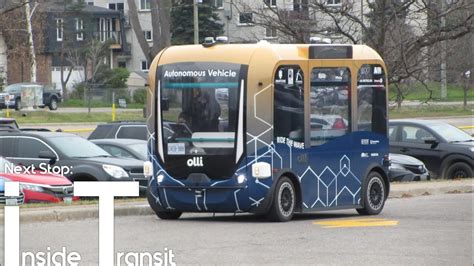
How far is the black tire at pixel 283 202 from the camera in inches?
682

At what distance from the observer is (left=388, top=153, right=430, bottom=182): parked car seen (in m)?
27.2

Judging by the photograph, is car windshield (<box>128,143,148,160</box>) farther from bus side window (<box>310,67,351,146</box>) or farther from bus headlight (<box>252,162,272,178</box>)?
bus headlight (<box>252,162,272,178</box>)

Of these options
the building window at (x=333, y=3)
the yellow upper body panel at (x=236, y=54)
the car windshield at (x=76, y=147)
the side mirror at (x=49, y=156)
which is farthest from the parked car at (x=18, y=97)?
the yellow upper body panel at (x=236, y=54)

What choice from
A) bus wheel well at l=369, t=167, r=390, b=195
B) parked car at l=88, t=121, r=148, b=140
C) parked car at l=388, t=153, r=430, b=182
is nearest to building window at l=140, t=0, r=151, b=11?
parked car at l=88, t=121, r=148, b=140

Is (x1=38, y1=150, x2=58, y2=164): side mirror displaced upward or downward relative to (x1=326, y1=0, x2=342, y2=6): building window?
downward

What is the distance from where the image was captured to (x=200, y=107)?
17.5 metres

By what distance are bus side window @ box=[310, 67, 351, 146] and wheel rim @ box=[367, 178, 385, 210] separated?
128 centimetres

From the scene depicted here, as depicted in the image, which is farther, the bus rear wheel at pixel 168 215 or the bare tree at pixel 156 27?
the bare tree at pixel 156 27

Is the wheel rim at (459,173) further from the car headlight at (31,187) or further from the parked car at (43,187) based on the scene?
the car headlight at (31,187)

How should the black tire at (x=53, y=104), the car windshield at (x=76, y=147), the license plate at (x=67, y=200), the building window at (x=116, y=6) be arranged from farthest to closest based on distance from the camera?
the building window at (x=116, y=6)
the black tire at (x=53, y=104)
the car windshield at (x=76, y=147)
the license plate at (x=67, y=200)

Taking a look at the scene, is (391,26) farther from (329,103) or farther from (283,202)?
(283,202)

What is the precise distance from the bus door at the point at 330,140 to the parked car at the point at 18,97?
133 ft

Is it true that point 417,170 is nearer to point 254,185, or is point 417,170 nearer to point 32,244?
point 254,185

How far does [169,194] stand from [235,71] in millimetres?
2213
